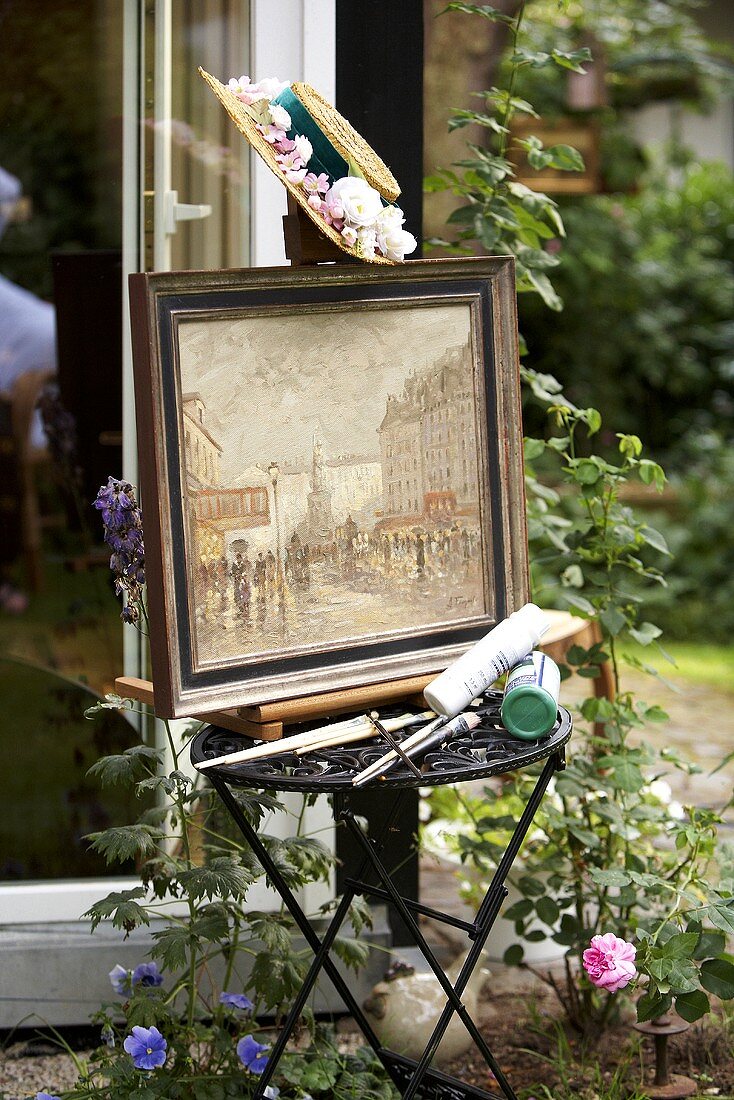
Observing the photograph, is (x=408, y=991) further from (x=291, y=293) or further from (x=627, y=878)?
(x=291, y=293)

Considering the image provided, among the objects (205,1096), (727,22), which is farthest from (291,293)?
(727,22)

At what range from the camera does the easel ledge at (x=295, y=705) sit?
1.73 m

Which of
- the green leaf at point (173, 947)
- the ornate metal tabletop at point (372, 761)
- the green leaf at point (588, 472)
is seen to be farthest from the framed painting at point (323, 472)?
the green leaf at point (173, 947)

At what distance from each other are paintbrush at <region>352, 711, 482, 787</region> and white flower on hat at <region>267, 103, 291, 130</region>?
0.85 m

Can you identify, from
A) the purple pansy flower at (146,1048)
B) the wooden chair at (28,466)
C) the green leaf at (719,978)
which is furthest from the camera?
the wooden chair at (28,466)

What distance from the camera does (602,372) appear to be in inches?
322

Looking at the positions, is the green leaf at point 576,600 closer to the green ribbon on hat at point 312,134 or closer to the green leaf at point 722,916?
the green leaf at point 722,916

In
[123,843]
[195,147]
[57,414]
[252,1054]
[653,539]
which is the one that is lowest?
[252,1054]

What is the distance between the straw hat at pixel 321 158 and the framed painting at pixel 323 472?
62 mm

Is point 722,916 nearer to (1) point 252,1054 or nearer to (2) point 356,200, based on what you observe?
(1) point 252,1054

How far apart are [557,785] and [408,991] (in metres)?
0.48

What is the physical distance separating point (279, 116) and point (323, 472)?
49 cm

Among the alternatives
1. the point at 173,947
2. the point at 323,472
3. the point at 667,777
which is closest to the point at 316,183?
the point at 323,472

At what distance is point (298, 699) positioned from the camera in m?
1.76
